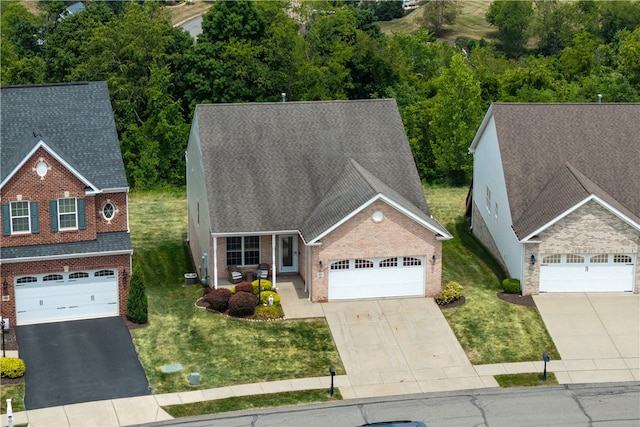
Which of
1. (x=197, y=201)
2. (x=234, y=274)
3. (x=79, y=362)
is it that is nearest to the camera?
(x=79, y=362)

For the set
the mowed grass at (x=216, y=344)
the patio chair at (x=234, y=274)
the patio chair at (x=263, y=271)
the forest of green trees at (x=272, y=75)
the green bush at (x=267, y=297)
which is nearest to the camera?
the mowed grass at (x=216, y=344)

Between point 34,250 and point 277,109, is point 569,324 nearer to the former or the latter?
point 277,109

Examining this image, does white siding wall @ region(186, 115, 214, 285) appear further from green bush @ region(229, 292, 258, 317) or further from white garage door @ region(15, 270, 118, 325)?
white garage door @ region(15, 270, 118, 325)

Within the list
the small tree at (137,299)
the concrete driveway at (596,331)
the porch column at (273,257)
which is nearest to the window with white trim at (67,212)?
the small tree at (137,299)

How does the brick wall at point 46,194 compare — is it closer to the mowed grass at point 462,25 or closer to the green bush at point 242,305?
the green bush at point 242,305

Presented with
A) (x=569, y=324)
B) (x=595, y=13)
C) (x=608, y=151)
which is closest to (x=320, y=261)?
(x=569, y=324)

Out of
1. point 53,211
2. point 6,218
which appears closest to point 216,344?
point 53,211

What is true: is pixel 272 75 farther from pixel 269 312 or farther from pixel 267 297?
pixel 269 312
